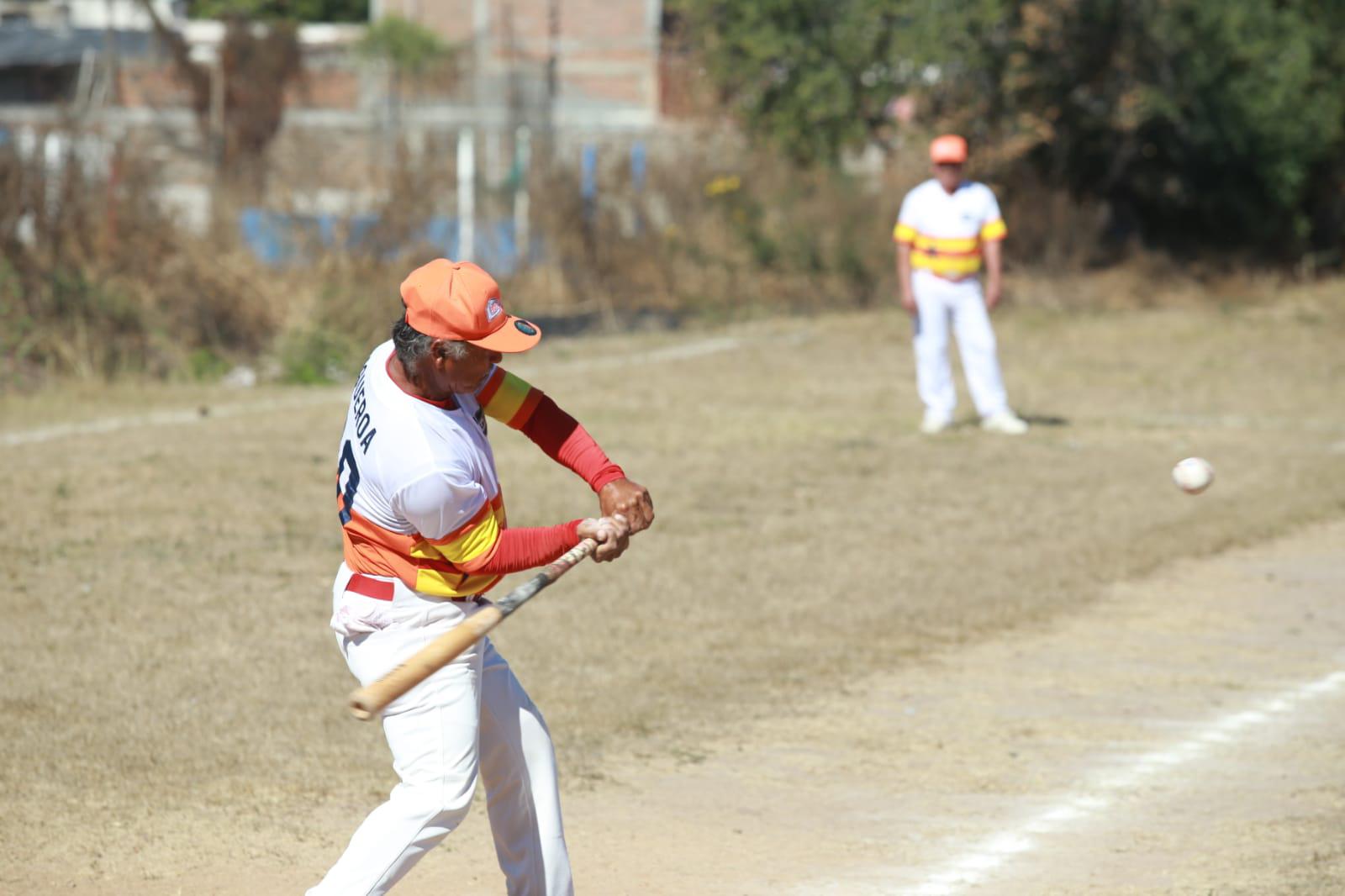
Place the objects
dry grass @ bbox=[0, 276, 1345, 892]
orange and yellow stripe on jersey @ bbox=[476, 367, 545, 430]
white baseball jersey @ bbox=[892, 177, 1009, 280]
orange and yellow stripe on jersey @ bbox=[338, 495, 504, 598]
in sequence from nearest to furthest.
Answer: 1. orange and yellow stripe on jersey @ bbox=[338, 495, 504, 598]
2. orange and yellow stripe on jersey @ bbox=[476, 367, 545, 430]
3. dry grass @ bbox=[0, 276, 1345, 892]
4. white baseball jersey @ bbox=[892, 177, 1009, 280]

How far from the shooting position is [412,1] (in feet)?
160

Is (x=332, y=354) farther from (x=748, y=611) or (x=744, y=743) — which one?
(x=744, y=743)

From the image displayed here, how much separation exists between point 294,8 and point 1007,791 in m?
55.3

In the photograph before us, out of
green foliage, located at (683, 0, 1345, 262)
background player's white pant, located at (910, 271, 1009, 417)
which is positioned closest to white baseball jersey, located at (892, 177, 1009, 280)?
background player's white pant, located at (910, 271, 1009, 417)

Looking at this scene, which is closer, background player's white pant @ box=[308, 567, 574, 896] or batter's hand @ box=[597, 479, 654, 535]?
background player's white pant @ box=[308, 567, 574, 896]

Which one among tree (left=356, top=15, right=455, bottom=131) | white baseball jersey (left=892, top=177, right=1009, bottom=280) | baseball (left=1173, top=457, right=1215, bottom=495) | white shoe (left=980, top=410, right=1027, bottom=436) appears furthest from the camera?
tree (left=356, top=15, right=455, bottom=131)

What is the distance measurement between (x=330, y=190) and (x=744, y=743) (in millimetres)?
13326

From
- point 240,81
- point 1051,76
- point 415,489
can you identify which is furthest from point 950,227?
point 240,81

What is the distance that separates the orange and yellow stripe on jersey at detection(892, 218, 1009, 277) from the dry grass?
137cm

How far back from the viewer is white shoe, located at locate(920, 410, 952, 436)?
1412 cm

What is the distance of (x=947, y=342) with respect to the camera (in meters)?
14.0

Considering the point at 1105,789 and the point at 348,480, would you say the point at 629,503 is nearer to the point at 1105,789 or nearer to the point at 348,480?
the point at 348,480

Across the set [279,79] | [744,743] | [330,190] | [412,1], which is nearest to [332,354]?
[330,190]

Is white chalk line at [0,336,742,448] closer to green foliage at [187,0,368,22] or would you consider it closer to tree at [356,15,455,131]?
tree at [356,15,455,131]
